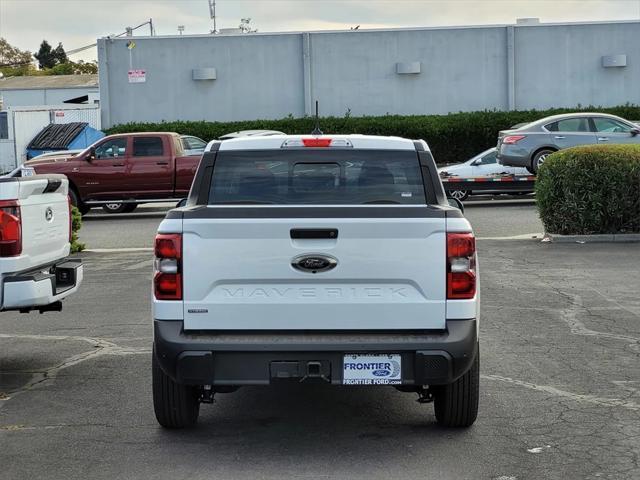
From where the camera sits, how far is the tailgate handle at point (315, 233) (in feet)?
20.6

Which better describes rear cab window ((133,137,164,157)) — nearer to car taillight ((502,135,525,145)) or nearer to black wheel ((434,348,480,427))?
car taillight ((502,135,525,145))

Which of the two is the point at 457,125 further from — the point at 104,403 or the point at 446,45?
the point at 104,403

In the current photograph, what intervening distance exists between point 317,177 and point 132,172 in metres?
18.4

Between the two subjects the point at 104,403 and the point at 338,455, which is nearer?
the point at 338,455

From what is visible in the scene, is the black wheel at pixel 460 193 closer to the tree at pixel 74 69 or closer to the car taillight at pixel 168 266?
the car taillight at pixel 168 266

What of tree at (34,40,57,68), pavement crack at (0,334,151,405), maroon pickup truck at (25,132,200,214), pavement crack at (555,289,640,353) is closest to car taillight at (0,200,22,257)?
pavement crack at (0,334,151,405)

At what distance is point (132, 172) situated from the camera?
25.1m

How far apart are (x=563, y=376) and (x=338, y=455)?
2.66 meters

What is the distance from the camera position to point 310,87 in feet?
124

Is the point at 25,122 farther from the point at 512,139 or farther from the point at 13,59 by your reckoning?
the point at 13,59

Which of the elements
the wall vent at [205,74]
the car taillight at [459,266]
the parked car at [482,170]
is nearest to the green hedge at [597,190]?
the parked car at [482,170]

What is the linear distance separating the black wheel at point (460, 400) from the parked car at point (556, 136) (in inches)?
729

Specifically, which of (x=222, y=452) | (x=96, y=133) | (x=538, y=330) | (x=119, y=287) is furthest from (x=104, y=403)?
(x=96, y=133)

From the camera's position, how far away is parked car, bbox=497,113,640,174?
82.2 ft
